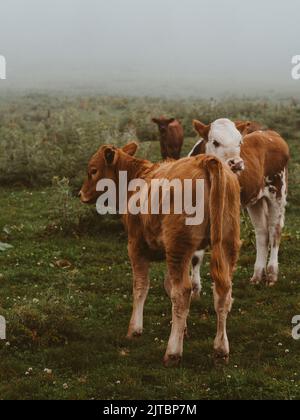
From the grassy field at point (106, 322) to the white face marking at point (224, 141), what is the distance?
1954mm

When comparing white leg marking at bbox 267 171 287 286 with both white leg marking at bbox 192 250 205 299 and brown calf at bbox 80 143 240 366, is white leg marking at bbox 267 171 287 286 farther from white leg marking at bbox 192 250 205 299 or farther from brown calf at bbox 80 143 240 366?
brown calf at bbox 80 143 240 366

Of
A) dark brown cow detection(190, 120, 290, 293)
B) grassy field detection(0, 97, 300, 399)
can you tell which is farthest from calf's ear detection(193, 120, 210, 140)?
grassy field detection(0, 97, 300, 399)

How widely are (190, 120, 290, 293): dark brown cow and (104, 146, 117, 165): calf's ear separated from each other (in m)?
1.39

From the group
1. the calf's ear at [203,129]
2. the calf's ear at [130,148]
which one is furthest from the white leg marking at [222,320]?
the calf's ear at [203,129]

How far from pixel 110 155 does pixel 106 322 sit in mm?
2138

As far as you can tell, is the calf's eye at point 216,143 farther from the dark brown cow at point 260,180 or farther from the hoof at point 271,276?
the hoof at point 271,276

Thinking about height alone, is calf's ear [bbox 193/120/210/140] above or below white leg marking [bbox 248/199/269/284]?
above

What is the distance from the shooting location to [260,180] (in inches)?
418

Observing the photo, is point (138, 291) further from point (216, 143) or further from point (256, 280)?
point (256, 280)

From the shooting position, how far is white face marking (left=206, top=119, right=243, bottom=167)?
962cm

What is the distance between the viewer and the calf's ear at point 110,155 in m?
9.35

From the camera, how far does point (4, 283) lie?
432 inches
